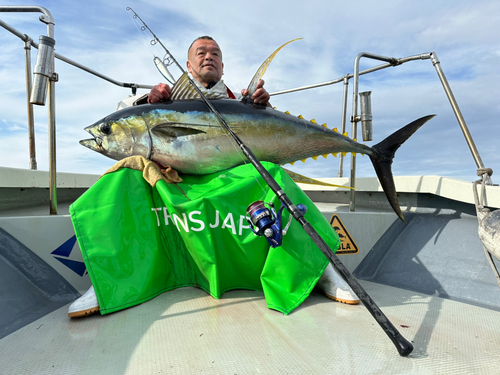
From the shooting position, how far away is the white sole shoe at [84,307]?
4.53ft

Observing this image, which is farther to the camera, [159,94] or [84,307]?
[159,94]

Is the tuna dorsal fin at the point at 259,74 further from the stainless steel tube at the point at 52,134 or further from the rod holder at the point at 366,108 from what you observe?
the stainless steel tube at the point at 52,134

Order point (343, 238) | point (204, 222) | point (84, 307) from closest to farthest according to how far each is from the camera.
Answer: point (84, 307) < point (204, 222) < point (343, 238)

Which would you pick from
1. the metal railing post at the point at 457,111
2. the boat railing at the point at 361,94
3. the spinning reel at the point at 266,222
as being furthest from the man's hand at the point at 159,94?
the metal railing post at the point at 457,111

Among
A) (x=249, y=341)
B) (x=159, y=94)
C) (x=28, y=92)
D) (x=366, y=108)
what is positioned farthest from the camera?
(x=366, y=108)

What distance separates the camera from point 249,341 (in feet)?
3.75

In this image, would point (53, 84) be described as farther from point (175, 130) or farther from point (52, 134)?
point (175, 130)

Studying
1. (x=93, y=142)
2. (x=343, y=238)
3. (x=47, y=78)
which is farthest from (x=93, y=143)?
Answer: (x=343, y=238)

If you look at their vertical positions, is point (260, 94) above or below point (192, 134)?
above

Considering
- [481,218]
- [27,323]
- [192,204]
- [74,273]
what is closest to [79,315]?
[27,323]

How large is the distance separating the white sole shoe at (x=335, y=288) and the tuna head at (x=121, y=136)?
4.01ft

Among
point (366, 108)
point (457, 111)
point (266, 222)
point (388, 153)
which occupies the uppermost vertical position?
point (366, 108)

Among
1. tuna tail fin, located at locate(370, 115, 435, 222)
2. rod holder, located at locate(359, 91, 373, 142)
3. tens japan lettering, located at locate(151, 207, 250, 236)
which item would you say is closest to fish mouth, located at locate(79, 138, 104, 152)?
tens japan lettering, located at locate(151, 207, 250, 236)

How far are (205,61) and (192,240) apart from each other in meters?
1.34
